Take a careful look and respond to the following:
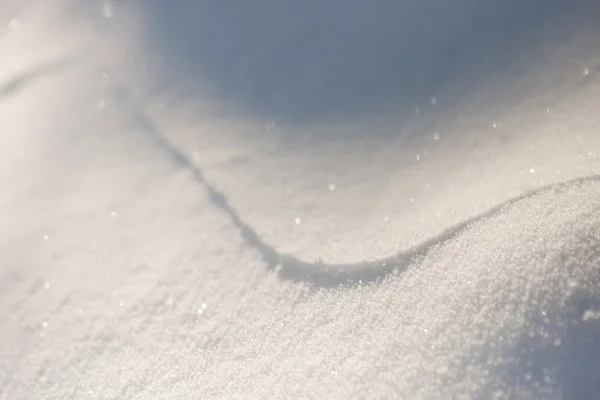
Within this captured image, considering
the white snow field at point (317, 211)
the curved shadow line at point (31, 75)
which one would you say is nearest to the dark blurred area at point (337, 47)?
the white snow field at point (317, 211)

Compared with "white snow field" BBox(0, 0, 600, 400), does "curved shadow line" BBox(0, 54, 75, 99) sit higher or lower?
higher

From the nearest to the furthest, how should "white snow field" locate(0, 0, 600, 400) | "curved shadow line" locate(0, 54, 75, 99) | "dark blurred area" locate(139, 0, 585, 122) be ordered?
"white snow field" locate(0, 0, 600, 400) → "dark blurred area" locate(139, 0, 585, 122) → "curved shadow line" locate(0, 54, 75, 99)

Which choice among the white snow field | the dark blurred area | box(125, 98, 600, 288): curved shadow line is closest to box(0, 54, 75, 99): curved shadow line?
the white snow field

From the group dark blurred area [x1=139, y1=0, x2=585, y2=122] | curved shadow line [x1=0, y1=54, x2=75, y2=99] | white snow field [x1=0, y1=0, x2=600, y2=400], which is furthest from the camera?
curved shadow line [x1=0, y1=54, x2=75, y2=99]

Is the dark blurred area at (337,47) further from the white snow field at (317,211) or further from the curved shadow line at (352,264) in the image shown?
the curved shadow line at (352,264)

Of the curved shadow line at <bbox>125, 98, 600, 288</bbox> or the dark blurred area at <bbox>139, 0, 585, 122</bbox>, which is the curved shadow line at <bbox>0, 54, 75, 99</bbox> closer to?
the dark blurred area at <bbox>139, 0, 585, 122</bbox>

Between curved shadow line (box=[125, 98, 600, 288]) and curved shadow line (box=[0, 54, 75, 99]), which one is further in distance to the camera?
curved shadow line (box=[0, 54, 75, 99])

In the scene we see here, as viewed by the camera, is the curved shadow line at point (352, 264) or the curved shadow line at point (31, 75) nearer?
the curved shadow line at point (352, 264)

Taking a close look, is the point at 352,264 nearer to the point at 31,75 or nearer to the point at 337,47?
the point at 337,47


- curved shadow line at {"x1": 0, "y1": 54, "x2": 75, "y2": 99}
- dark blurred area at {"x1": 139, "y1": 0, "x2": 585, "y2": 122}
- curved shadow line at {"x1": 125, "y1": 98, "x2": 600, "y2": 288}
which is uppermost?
curved shadow line at {"x1": 0, "y1": 54, "x2": 75, "y2": 99}
